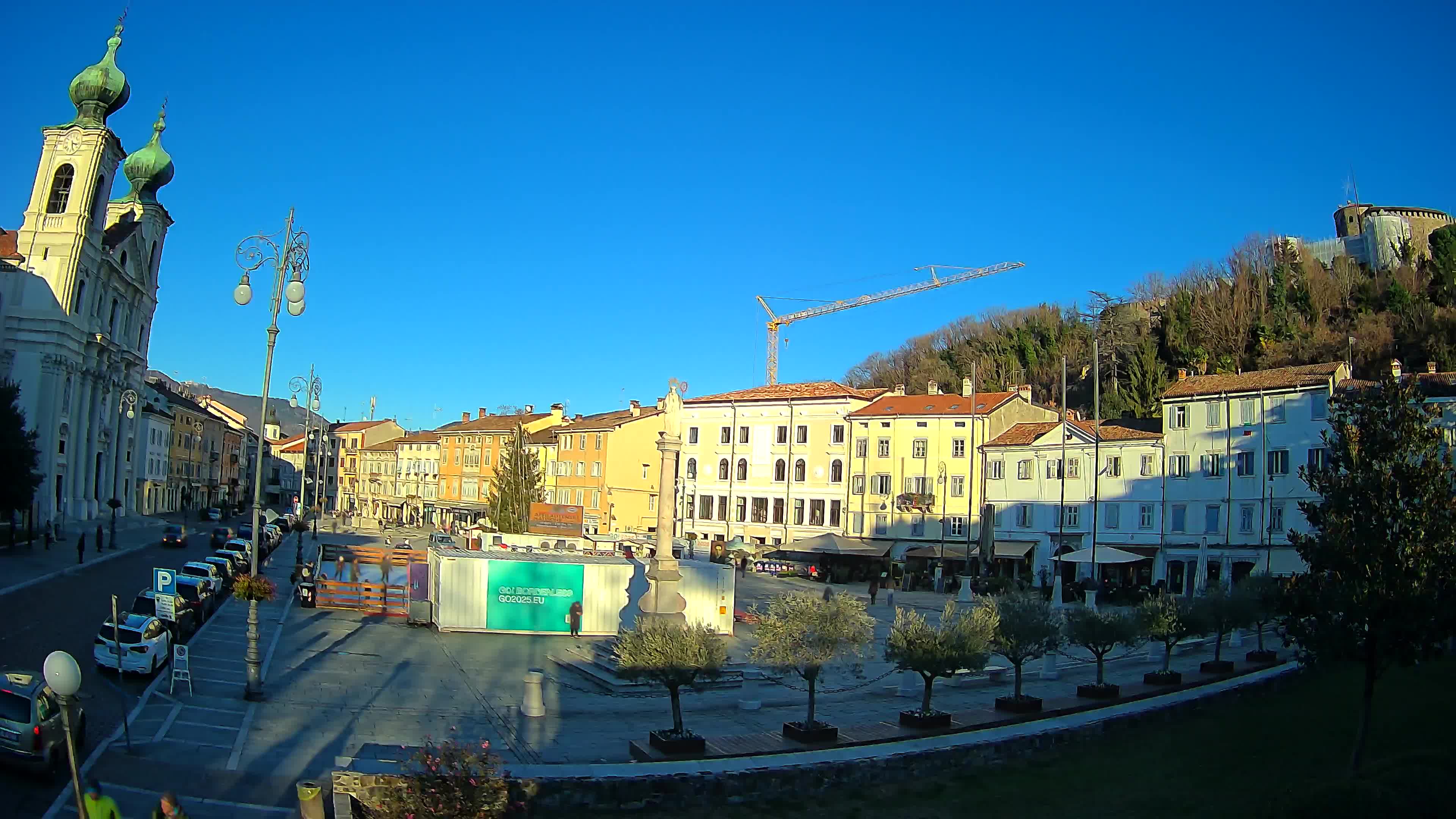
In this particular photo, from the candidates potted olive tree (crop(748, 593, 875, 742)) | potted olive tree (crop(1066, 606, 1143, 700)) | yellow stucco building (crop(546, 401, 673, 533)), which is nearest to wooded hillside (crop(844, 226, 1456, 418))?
yellow stucco building (crop(546, 401, 673, 533))

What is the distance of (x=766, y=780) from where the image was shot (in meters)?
14.4

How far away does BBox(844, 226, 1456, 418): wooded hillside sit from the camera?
62.8 m

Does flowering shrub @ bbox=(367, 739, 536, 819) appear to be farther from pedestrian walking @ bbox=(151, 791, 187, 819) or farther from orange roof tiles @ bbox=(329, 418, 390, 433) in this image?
orange roof tiles @ bbox=(329, 418, 390, 433)

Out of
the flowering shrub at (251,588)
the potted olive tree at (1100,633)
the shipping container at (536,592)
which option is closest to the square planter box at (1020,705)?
the potted olive tree at (1100,633)

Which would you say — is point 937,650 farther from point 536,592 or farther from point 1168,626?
point 536,592

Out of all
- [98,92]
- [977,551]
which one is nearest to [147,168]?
[98,92]

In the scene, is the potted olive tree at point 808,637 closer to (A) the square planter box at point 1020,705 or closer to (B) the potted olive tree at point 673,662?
(B) the potted olive tree at point 673,662

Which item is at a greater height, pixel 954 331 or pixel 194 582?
pixel 954 331

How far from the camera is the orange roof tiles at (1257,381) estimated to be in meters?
45.6

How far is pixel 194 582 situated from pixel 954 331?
9134 centimetres

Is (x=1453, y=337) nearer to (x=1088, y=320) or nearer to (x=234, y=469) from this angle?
(x=1088, y=320)

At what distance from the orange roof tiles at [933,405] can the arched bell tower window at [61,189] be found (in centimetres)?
5186

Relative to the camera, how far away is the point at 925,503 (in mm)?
59000

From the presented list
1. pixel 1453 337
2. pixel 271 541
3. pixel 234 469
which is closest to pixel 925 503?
pixel 1453 337
